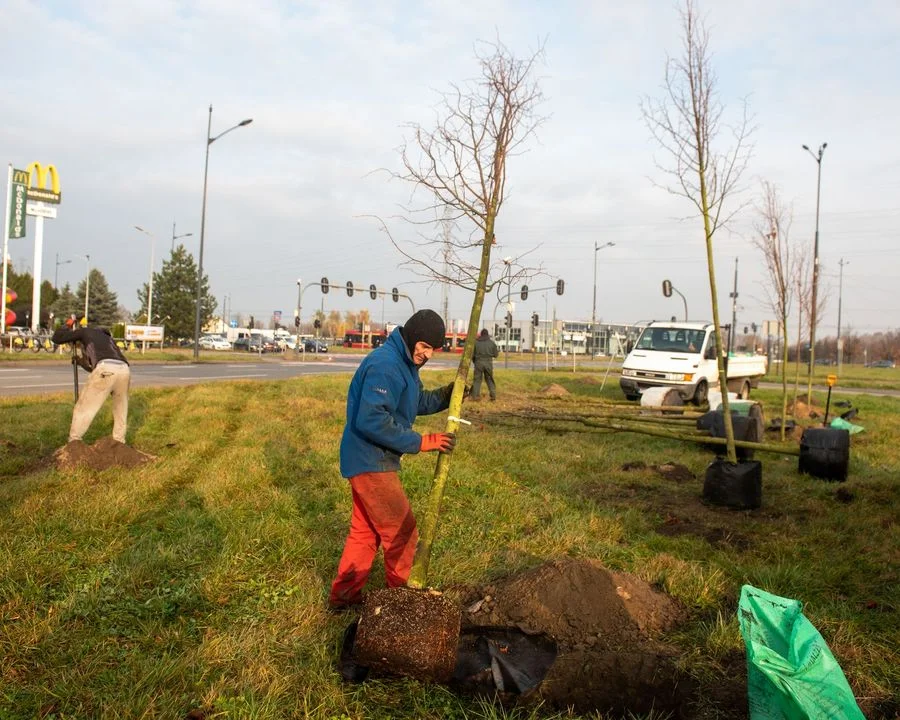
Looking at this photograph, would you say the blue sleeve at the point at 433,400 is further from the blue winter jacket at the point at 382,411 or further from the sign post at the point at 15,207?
the sign post at the point at 15,207

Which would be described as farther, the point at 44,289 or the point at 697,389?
the point at 44,289

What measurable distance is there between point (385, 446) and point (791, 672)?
6.84ft

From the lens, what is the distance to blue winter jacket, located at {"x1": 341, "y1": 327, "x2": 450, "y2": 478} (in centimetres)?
359

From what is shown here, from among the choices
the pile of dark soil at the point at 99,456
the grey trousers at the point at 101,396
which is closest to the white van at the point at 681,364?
the grey trousers at the point at 101,396

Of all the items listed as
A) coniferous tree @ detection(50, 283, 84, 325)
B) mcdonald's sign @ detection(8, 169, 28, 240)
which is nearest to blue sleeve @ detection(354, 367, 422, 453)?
mcdonald's sign @ detection(8, 169, 28, 240)

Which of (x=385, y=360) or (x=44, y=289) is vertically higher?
(x=44, y=289)

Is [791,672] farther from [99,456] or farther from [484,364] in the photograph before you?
[484,364]

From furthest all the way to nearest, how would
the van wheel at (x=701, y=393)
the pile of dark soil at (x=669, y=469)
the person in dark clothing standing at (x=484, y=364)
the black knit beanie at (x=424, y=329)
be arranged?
the van wheel at (x=701, y=393)
the person in dark clothing standing at (x=484, y=364)
the pile of dark soil at (x=669, y=469)
the black knit beanie at (x=424, y=329)

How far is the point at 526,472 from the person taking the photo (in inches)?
309

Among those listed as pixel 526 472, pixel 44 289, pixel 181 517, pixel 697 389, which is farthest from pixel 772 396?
pixel 44 289

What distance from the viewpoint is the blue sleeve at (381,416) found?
141 inches

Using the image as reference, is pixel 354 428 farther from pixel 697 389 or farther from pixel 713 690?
pixel 697 389

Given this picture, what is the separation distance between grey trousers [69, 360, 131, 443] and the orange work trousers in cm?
481

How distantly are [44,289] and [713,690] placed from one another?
89457 mm
